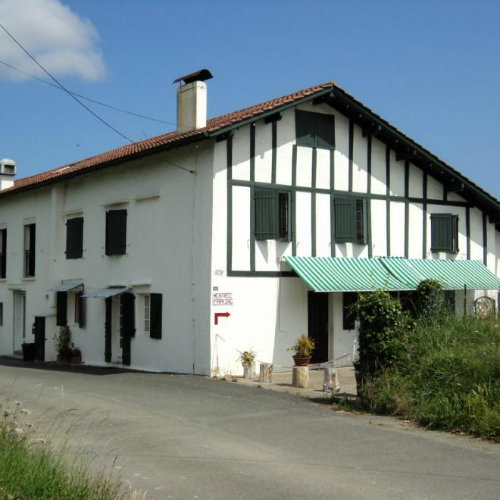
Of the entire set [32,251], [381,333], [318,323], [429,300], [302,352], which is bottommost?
[302,352]

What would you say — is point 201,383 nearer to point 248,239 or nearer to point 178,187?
point 248,239

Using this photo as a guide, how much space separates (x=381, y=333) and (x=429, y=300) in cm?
153

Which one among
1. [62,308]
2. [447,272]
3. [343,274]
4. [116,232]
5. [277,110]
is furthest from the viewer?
[62,308]

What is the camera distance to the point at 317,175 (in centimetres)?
1906

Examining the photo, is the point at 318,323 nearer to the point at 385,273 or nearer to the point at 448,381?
the point at 385,273

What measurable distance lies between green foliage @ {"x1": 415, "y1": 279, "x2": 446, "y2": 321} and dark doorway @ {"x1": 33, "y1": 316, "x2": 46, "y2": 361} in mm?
14020

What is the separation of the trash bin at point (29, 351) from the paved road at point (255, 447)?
1007 centimetres

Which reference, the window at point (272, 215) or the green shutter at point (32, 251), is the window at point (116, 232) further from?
the green shutter at point (32, 251)

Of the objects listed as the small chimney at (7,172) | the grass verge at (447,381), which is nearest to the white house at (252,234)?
the grass verge at (447,381)

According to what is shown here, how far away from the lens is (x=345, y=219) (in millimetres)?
19516

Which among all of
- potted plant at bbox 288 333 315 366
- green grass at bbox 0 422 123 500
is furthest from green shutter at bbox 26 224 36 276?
green grass at bbox 0 422 123 500

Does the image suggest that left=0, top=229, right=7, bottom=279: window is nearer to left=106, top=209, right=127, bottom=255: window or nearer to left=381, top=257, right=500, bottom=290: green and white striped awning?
left=106, top=209, right=127, bottom=255: window

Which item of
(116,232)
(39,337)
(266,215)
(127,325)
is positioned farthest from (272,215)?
(39,337)

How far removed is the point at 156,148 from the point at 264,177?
8.70ft
